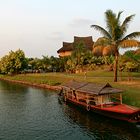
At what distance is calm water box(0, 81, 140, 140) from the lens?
32.2 meters

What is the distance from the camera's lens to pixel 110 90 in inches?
1634

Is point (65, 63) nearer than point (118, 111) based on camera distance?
No

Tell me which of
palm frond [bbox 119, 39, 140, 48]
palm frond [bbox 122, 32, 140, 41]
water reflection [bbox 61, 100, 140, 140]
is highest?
palm frond [bbox 122, 32, 140, 41]

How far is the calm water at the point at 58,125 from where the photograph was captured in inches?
1266

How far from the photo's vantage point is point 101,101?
136 feet

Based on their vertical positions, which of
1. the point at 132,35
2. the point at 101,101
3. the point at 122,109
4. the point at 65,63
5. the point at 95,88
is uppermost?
the point at 132,35

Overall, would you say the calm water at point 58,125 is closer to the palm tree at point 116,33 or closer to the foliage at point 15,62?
the palm tree at point 116,33

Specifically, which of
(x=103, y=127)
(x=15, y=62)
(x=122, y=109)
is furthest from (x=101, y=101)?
(x=15, y=62)

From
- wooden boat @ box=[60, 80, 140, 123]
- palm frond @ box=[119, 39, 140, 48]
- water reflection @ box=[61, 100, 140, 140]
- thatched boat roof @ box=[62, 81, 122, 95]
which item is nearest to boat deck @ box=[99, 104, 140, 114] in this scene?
wooden boat @ box=[60, 80, 140, 123]

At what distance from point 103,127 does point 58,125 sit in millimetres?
5740

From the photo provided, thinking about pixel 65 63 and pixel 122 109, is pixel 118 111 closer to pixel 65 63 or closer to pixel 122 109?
pixel 122 109

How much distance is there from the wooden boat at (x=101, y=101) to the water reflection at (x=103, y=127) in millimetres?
887

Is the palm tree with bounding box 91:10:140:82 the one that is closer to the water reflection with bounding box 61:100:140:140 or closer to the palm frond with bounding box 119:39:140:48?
the palm frond with bounding box 119:39:140:48

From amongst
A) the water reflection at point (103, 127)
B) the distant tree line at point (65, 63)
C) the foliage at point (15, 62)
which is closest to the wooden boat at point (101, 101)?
the water reflection at point (103, 127)
